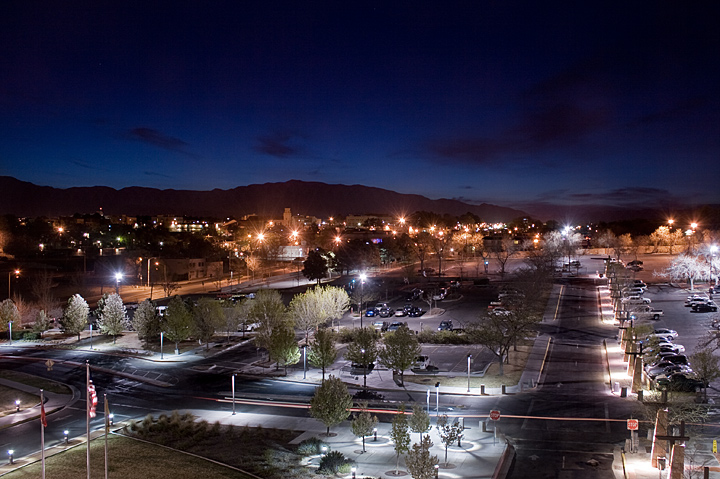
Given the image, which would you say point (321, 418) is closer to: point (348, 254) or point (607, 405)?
point (607, 405)

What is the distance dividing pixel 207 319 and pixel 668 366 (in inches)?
1286

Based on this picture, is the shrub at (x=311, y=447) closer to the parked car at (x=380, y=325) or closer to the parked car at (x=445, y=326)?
the parked car at (x=380, y=325)

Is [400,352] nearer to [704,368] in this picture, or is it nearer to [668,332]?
[704,368]

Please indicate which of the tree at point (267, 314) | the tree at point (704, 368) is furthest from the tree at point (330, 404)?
the tree at point (267, 314)

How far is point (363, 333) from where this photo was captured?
34562 millimetres

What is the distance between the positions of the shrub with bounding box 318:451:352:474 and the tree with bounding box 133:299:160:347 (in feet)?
102

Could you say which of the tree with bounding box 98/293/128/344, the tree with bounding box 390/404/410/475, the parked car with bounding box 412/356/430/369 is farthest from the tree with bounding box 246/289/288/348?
the tree with bounding box 390/404/410/475

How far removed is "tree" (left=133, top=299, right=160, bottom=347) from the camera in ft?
156

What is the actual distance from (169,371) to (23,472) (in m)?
17.8

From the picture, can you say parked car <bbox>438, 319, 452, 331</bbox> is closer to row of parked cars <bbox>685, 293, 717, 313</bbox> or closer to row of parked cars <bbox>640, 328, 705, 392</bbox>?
row of parked cars <bbox>640, 328, 705, 392</bbox>

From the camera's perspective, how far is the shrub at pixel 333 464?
20.3 meters

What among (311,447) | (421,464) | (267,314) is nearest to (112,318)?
(267,314)

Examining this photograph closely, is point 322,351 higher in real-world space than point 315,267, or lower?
lower

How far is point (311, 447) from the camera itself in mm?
22781
